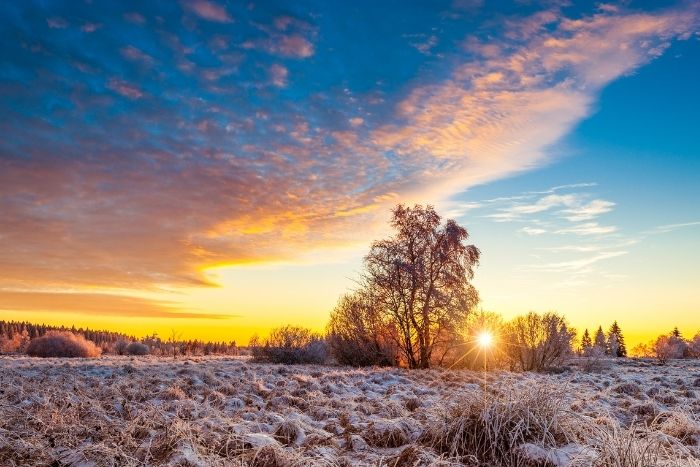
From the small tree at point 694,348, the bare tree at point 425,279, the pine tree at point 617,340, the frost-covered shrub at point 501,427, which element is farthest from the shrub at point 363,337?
the pine tree at point 617,340

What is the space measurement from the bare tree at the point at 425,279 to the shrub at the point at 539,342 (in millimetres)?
4032

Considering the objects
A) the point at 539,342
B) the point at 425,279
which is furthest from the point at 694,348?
the point at 425,279

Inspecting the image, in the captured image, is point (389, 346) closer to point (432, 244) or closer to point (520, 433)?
point (432, 244)

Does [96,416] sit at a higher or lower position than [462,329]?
lower

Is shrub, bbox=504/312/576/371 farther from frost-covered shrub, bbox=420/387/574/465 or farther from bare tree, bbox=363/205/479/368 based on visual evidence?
frost-covered shrub, bbox=420/387/574/465

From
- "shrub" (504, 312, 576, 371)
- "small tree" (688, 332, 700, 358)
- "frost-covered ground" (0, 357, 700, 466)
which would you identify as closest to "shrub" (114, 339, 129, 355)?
"shrub" (504, 312, 576, 371)

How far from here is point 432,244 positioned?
23000 millimetres

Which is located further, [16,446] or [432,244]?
[432,244]

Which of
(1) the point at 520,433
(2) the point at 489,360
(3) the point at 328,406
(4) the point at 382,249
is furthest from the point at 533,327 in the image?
(1) the point at 520,433

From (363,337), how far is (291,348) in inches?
151

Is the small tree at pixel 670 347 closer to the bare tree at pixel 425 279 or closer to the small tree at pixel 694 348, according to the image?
Answer: the small tree at pixel 694 348

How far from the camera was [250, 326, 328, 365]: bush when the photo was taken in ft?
81.0

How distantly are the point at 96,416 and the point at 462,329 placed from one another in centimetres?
1893

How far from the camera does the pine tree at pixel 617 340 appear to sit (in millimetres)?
73375
